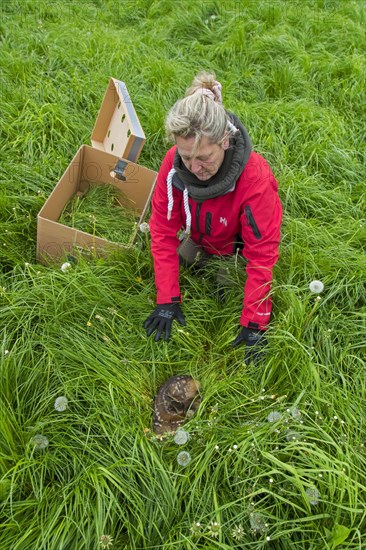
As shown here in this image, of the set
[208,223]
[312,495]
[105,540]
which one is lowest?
[105,540]

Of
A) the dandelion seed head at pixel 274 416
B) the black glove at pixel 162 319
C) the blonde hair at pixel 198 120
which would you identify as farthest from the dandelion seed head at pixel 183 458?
the blonde hair at pixel 198 120

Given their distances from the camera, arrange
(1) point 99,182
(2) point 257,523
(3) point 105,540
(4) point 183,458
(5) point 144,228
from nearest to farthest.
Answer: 1. (3) point 105,540
2. (2) point 257,523
3. (4) point 183,458
4. (5) point 144,228
5. (1) point 99,182

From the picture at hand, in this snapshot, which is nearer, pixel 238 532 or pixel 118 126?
pixel 238 532

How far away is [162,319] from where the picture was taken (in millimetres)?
2404

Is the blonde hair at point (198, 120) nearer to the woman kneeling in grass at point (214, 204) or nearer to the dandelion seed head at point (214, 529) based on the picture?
the woman kneeling in grass at point (214, 204)

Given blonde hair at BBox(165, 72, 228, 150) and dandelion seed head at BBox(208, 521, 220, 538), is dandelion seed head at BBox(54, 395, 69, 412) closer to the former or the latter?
dandelion seed head at BBox(208, 521, 220, 538)

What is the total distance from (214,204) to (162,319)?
0.66m

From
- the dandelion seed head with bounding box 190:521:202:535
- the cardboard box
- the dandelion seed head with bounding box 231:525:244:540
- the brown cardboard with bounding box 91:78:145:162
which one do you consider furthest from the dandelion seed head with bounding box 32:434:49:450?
the brown cardboard with bounding box 91:78:145:162

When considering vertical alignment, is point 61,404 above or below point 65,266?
below

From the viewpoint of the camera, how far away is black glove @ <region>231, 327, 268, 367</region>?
7.29 feet

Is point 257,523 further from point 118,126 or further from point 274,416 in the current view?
point 118,126

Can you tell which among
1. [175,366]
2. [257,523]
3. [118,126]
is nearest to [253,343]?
[175,366]

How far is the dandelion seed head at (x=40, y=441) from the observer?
6.26ft

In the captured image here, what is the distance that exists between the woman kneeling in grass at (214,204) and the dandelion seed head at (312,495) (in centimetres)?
63
